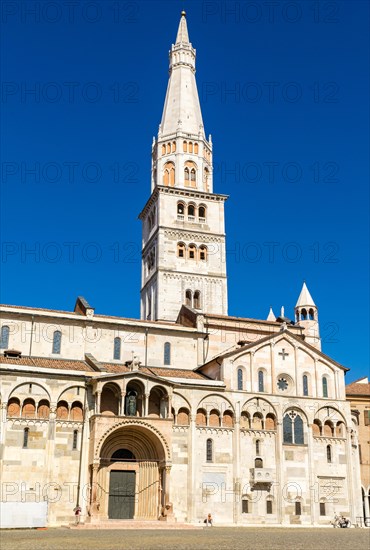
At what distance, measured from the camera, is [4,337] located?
4806cm

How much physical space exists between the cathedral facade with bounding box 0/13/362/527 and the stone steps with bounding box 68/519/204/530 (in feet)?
3.96

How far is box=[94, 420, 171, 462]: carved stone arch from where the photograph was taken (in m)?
41.7

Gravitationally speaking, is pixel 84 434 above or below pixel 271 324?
below

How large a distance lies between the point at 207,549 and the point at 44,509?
17098 mm

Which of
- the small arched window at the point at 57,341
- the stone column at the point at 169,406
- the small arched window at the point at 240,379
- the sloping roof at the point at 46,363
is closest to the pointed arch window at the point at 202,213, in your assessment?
the small arched window at the point at 240,379

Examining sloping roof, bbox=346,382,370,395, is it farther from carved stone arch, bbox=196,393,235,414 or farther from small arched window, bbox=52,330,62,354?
small arched window, bbox=52,330,62,354

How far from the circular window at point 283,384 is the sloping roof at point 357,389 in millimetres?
12383

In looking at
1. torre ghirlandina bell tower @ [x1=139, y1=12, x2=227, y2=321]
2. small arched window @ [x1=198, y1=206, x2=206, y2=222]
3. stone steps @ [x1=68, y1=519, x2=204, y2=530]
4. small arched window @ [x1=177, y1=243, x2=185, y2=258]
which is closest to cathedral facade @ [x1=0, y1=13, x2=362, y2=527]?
stone steps @ [x1=68, y1=519, x2=204, y2=530]

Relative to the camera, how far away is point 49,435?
41938mm

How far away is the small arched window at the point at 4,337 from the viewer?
4784 centimetres

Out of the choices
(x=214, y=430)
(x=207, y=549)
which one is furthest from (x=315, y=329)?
(x=207, y=549)

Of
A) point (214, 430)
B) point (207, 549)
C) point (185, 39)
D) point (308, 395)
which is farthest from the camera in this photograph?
point (185, 39)

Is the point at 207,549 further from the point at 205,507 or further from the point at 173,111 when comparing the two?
the point at 173,111

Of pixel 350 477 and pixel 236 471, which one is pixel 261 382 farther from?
pixel 350 477
